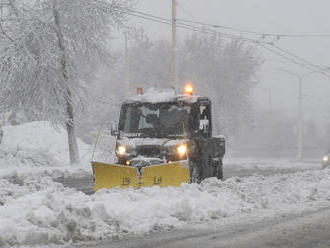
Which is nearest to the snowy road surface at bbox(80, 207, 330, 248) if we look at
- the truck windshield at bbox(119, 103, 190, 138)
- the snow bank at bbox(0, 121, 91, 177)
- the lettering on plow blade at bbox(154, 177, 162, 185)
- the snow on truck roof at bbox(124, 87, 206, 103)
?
the lettering on plow blade at bbox(154, 177, 162, 185)

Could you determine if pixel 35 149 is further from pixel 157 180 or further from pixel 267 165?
pixel 157 180

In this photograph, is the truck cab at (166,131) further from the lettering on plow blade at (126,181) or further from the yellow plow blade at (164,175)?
the lettering on plow blade at (126,181)

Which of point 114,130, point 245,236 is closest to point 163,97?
point 114,130

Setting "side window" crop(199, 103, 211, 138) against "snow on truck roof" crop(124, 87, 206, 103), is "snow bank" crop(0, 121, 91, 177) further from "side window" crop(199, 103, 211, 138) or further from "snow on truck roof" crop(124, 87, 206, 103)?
"side window" crop(199, 103, 211, 138)

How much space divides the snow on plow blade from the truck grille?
1058 mm

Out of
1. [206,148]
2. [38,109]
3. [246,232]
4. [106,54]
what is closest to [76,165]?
[38,109]

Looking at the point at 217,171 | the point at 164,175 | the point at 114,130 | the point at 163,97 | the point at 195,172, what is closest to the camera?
the point at 164,175

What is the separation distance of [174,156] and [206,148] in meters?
1.30

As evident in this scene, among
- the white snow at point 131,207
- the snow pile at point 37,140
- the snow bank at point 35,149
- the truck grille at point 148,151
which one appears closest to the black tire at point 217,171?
the white snow at point 131,207

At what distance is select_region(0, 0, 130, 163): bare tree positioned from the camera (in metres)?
22.7

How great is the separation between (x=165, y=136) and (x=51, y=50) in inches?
448

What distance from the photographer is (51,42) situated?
77.5ft

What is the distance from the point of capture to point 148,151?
13.0 m

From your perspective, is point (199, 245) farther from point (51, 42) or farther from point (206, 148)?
point (51, 42)
